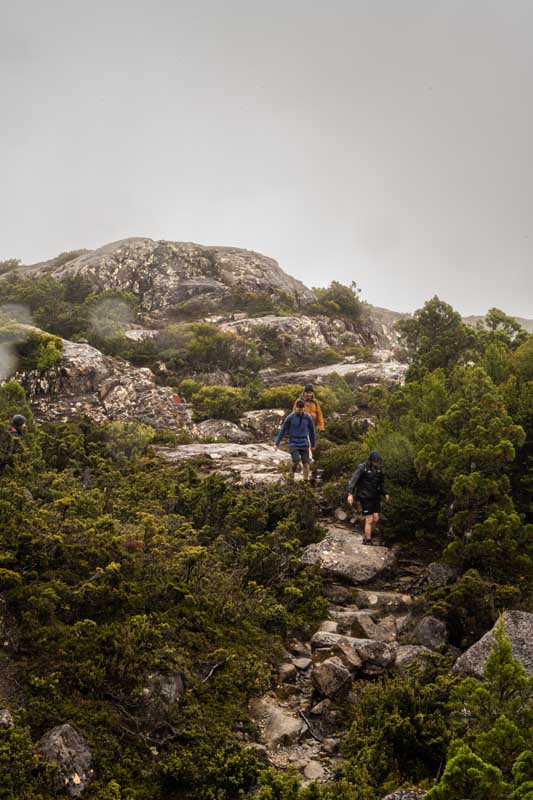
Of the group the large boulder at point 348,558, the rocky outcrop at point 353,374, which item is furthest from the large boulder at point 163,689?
the rocky outcrop at point 353,374

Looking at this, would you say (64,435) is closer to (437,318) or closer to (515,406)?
(515,406)

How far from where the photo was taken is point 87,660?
18.1 feet

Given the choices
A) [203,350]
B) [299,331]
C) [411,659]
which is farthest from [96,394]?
[411,659]

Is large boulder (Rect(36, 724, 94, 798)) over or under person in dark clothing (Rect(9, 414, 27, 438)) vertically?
under

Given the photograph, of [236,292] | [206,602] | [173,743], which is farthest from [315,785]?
[236,292]

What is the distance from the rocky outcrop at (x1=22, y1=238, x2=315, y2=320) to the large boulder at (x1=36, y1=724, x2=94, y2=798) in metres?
27.5

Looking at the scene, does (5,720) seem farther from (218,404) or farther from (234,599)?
(218,404)

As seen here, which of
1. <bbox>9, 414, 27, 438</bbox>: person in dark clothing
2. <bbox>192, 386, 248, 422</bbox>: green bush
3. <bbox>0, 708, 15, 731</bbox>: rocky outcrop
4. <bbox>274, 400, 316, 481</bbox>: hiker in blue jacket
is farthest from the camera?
<bbox>192, 386, 248, 422</bbox>: green bush

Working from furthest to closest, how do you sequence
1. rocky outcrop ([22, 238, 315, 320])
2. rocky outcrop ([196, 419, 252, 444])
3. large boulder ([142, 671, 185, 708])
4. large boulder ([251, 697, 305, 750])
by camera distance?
1. rocky outcrop ([22, 238, 315, 320])
2. rocky outcrop ([196, 419, 252, 444])
3. large boulder ([251, 697, 305, 750])
4. large boulder ([142, 671, 185, 708])

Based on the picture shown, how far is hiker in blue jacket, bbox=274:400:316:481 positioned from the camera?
12.1m

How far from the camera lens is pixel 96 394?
18.5 metres

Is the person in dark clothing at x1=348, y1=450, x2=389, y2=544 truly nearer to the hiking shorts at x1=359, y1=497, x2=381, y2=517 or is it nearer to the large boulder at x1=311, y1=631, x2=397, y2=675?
the hiking shorts at x1=359, y1=497, x2=381, y2=517

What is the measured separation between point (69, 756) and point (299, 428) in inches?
321

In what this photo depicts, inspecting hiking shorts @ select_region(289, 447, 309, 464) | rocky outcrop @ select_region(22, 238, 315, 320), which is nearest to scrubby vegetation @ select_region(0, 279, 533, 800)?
hiking shorts @ select_region(289, 447, 309, 464)
